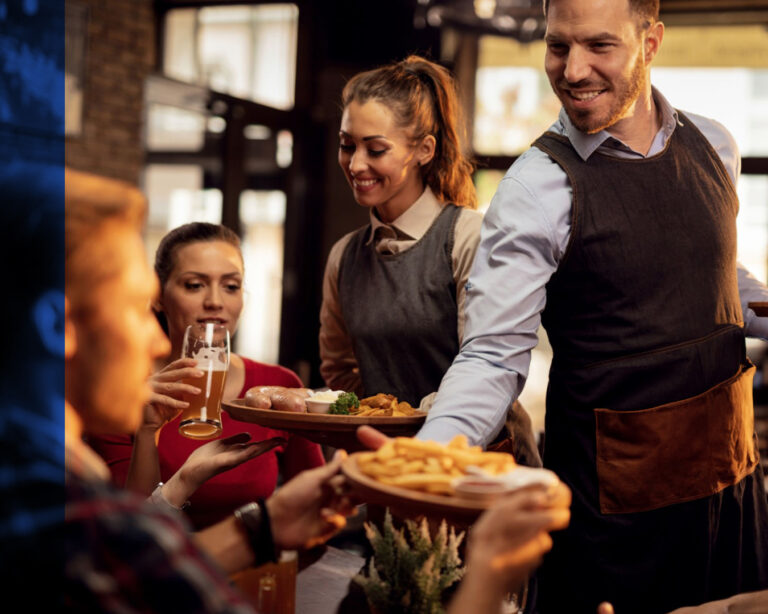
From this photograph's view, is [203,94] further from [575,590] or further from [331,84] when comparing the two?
[575,590]

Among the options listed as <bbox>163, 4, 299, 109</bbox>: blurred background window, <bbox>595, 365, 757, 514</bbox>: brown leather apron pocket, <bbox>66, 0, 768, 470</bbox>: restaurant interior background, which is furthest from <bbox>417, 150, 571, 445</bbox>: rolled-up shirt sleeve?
<bbox>163, 4, 299, 109</bbox>: blurred background window

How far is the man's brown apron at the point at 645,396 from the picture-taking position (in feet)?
5.88

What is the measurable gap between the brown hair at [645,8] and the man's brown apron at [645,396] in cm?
28

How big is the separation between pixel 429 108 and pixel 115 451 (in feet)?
4.06

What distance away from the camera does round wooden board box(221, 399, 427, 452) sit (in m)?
1.75

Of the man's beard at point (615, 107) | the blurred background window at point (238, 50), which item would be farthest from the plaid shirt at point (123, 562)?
the blurred background window at point (238, 50)

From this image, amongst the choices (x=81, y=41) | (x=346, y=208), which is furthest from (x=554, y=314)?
(x=346, y=208)

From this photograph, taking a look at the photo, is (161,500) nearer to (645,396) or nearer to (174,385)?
(174,385)

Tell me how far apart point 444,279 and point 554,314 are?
47 centimetres

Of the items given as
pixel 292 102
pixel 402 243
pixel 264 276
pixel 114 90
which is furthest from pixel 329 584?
pixel 292 102

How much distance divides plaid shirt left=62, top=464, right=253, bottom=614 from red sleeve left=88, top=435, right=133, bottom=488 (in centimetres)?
147

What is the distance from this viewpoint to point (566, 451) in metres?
1.88

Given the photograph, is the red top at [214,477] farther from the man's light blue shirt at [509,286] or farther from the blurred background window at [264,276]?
the blurred background window at [264,276]

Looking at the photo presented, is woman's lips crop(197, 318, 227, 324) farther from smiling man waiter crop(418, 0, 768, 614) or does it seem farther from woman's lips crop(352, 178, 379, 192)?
smiling man waiter crop(418, 0, 768, 614)
